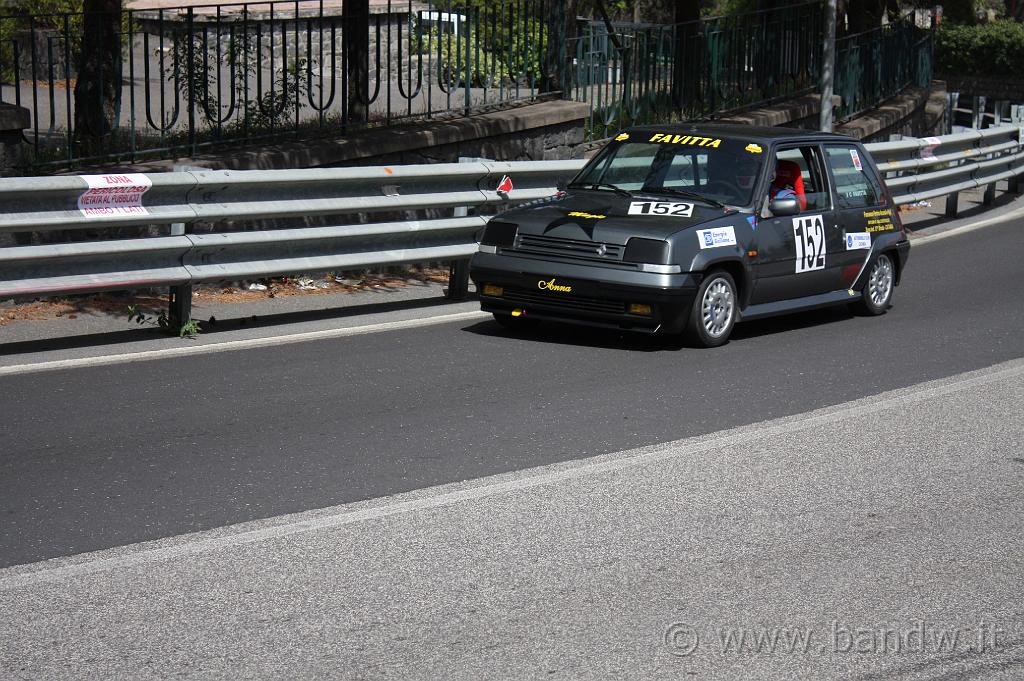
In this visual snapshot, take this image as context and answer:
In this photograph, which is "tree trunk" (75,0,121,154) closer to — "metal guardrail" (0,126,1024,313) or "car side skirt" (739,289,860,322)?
"metal guardrail" (0,126,1024,313)

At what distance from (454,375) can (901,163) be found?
10.1 meters

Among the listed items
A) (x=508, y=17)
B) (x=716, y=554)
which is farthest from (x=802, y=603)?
(x=508, y=17)

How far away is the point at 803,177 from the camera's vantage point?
11.1 metres

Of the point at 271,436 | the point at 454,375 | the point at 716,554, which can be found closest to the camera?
the point at 716,554

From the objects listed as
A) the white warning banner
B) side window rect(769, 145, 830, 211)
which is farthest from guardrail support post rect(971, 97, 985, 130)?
the white warning banner

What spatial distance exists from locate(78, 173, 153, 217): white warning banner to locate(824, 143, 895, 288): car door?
17.5ft

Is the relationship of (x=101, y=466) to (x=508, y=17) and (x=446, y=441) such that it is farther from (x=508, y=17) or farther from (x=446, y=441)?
(x=508, y=17)

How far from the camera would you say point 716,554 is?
18.1ft

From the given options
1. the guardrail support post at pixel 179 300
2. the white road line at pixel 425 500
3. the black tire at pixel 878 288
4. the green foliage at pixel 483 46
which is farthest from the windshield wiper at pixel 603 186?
the green foliage at pixel 483 46

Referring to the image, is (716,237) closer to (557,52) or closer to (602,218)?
(602,218)

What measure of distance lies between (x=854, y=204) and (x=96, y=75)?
23.1 ft

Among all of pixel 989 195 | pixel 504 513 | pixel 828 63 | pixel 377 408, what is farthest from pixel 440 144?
pixel 989 195

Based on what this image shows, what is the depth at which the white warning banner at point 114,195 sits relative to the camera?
29.8 ft

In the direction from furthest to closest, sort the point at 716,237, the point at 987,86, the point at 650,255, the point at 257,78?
the point at 987,86, the point at 257,78, the point at 716,237, the point at 650,255
